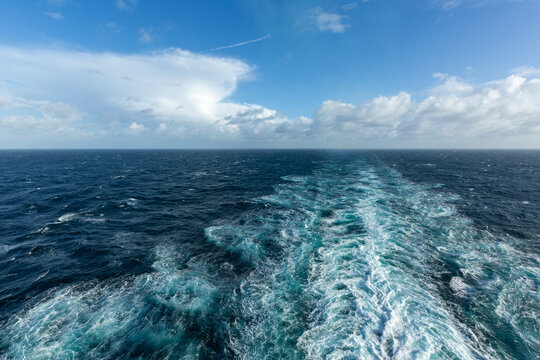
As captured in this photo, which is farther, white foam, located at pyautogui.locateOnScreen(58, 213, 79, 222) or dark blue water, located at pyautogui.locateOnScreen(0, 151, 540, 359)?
white foam, located at pyautogui.locateOnScreen(58, 213, 79, 222)

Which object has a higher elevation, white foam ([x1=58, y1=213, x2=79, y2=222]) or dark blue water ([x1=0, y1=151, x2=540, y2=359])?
white foam ([x1=58, y1=213, x2=79, y2=222])

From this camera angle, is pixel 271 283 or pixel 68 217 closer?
pixel 271 283

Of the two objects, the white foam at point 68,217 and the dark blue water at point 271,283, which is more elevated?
the white foam at point 68,217

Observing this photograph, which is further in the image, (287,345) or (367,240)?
(367,240)

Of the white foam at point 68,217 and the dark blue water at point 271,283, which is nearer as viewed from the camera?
the dark blue water at point 271,283

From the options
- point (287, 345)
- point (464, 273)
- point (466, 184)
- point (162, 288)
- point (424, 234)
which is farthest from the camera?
point (466, 184)

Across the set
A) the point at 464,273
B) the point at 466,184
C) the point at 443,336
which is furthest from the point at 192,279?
the point at 466,184

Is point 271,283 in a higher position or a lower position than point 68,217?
lower

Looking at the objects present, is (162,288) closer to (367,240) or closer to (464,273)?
(367,240)
